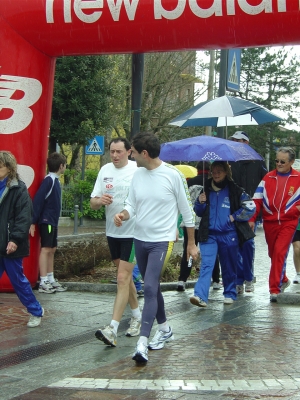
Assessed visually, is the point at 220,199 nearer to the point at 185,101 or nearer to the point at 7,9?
the point at 7,9

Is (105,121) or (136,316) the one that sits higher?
(105,121)

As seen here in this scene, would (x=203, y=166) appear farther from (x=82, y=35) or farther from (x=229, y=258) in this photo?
(x=82, y=35)

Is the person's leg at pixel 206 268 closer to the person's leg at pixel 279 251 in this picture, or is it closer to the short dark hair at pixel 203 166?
the person's leg at pixel 279 251

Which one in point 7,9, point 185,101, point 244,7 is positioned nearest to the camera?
point 244,7

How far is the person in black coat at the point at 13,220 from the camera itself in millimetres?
7512

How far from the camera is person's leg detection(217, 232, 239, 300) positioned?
9.23 metres

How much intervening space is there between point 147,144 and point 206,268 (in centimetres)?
276

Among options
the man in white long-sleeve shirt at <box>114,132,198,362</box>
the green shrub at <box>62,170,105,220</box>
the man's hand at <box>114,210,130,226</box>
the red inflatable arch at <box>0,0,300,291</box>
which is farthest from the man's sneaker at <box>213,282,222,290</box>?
the green shrub at <box>62,170,105,220</box>

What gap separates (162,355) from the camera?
6.56 m

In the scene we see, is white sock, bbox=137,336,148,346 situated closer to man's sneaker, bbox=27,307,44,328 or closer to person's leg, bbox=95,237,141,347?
person's leg, bbox=95,237,141,347

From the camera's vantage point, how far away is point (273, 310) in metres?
8.98

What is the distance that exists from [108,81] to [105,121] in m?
1.02

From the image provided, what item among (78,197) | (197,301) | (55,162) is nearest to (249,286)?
(197,301)

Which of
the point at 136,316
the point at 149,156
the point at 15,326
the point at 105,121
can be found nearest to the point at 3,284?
the point at 15,326
